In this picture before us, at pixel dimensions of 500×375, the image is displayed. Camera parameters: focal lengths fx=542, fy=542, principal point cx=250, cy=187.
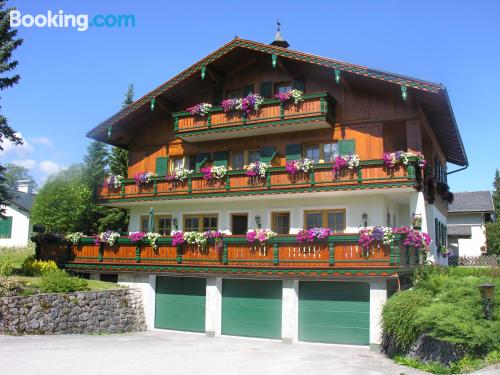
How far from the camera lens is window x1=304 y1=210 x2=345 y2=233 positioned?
21475 mm

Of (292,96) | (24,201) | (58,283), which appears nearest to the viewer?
(58,283)

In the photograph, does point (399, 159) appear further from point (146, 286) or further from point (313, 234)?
point (146, 286)

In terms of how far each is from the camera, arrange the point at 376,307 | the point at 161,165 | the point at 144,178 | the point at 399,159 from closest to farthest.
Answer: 1. the point at 376,307
2. the point at 399,159
3. the point at 144,178
4. the point at 161,165

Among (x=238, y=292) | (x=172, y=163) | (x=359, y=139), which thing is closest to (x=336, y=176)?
(x=359, y=139)

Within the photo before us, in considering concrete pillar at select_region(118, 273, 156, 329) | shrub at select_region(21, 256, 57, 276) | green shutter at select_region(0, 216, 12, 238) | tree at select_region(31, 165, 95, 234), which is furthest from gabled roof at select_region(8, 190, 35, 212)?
concrete pillar at select_region(118, 273, 156, 329)

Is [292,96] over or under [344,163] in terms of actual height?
over

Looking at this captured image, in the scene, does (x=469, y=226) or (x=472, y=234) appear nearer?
A: (x=472, y=234)

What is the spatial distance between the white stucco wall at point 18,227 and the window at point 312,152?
2938cm

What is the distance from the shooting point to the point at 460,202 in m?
49.5

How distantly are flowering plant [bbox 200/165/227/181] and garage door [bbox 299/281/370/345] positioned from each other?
5865mm

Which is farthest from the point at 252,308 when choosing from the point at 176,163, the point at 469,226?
the point at 469,226

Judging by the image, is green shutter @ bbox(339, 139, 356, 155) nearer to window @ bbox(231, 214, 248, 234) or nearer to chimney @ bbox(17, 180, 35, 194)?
window @ bbox(231, 214, 248, 234)

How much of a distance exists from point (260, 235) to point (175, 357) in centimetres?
599

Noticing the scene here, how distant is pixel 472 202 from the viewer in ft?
160
